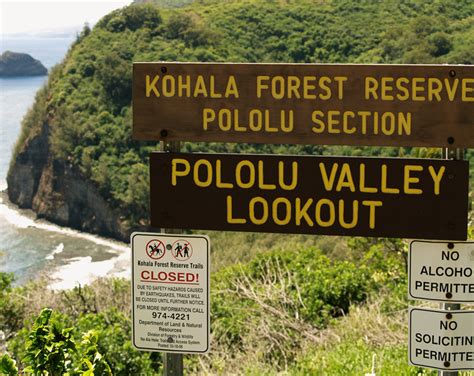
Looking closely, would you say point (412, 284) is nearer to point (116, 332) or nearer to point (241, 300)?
point (116, 332)

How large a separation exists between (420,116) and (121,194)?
54916 millimetres

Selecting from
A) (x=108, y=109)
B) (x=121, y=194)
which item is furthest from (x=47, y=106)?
(x=121, y=194)

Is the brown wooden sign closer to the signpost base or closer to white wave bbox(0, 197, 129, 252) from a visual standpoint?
the signpost base

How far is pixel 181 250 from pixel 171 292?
179mm

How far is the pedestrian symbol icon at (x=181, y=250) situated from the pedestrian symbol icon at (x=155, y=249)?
0.05m

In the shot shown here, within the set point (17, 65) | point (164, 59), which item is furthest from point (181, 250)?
point (17, 65)

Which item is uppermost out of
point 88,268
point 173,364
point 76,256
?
point 173,364

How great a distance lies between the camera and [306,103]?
11.1 ft

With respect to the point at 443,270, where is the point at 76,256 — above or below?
below

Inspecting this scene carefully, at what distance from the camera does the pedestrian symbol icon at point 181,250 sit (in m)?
3.43

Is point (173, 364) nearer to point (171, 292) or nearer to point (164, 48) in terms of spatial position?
point (171, 292)

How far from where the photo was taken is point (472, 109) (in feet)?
10.7

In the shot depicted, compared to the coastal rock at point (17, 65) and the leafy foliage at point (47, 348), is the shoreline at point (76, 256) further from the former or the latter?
the coastal rock at point (17, 65)

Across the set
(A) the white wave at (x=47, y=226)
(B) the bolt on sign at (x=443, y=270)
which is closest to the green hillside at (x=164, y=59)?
(A) the white wave at (x=47, y=226)
